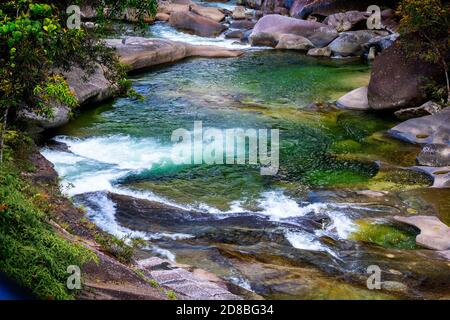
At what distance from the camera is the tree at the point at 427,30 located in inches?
623

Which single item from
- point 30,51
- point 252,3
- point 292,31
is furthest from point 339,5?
point 30,51

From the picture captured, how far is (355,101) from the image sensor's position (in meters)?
18.5

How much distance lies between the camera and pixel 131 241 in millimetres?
9109

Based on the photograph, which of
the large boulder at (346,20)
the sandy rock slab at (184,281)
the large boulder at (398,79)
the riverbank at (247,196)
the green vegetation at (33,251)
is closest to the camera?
the green vegetation at (33,251)

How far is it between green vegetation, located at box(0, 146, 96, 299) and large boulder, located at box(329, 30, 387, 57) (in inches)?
894

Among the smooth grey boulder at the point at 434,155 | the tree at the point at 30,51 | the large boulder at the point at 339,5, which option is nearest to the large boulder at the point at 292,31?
the large boulder at the point at 339,5

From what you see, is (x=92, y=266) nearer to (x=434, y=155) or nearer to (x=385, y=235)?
(x=385, y=235)

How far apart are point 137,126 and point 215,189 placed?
4992mm

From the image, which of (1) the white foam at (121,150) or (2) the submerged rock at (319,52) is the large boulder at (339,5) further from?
(1) the white foam at (121,150)

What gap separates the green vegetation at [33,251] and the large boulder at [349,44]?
894 inches

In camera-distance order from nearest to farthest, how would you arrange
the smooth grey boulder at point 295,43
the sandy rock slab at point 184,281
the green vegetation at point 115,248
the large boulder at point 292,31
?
the sandy rock slab at point 184,281 → the green vegetation at point 115,248 → the smooth grey boulder at point 295,43 → the large boulder at point 292,31

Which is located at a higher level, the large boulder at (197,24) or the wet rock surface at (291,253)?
the large boulder at (197,24)

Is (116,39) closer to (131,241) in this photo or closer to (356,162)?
(356,162)

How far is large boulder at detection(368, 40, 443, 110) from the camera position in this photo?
16906 millimetres
